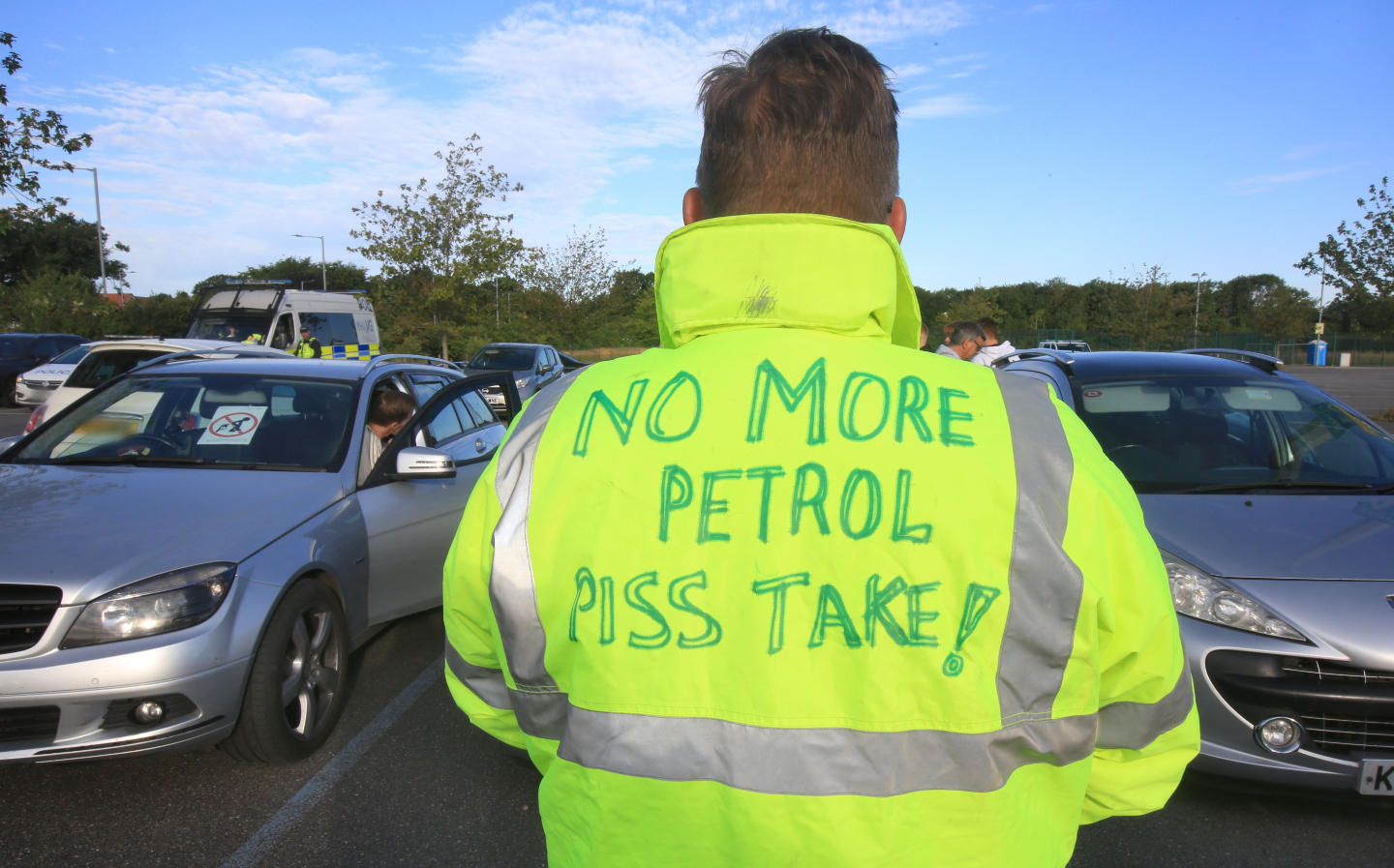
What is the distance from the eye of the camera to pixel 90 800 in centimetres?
319

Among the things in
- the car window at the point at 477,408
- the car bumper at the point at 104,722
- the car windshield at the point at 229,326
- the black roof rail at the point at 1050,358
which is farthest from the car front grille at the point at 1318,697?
the car windshield at the point at 229,326

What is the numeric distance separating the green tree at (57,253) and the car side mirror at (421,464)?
51.7m

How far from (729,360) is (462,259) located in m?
28.4

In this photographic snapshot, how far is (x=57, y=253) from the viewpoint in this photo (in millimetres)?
48375

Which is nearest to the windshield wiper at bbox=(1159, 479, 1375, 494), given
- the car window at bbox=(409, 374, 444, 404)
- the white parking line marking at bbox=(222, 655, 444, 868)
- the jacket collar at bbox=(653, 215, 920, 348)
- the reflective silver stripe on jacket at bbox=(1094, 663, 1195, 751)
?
the reflective silver stripe on jacket at bbox=(1094, 663, 1195, 751)

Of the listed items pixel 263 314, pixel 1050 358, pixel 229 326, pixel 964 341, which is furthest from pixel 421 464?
pixel 229 326

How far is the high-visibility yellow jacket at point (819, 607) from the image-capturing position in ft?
3.09

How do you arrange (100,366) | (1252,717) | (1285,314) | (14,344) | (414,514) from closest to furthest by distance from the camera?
1. (1252,717)
2. (414,514)
3. (100,366)
4. (14,344)
5. (1285,314)

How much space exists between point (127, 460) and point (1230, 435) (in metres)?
5.70

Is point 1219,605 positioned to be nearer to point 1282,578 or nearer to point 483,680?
point 1282,578

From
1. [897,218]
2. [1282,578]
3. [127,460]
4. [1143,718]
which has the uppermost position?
[897,218]

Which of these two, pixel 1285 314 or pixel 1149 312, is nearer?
pixel 1149 312

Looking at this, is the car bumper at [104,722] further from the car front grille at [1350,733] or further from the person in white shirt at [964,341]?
the person in white shirt at [964,341]

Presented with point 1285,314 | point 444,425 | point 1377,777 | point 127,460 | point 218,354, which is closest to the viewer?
point 1377,777
